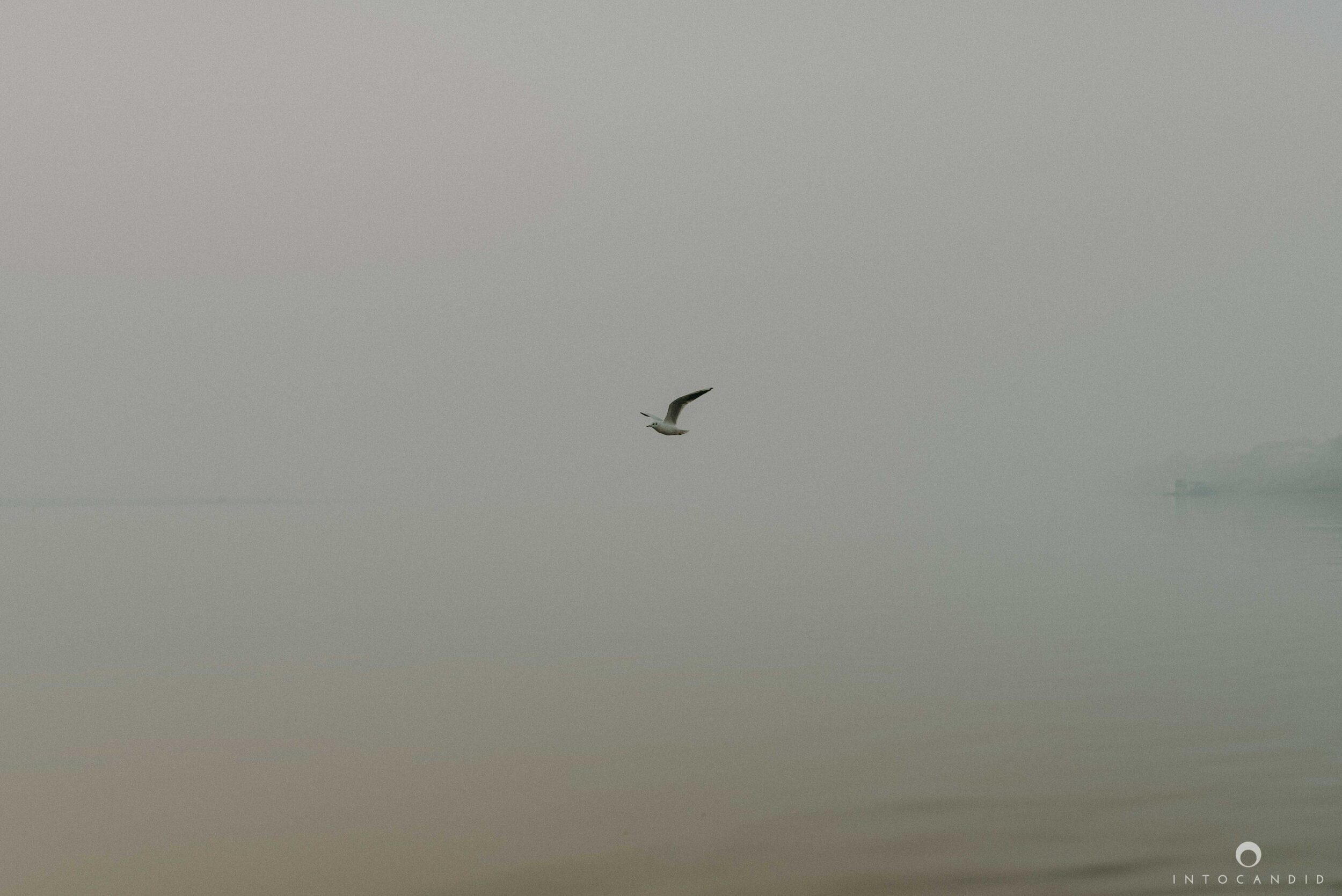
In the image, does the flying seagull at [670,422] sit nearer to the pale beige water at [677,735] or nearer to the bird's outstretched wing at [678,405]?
the bird's outstretched wing at [678,405]

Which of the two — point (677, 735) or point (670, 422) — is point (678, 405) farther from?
point (677, 735)

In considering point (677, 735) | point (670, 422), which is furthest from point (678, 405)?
point (677, 735)

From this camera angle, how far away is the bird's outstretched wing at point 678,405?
68.3 ft

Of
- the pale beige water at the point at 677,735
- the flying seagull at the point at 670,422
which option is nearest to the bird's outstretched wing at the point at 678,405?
the flying seagull at the point at 670,422

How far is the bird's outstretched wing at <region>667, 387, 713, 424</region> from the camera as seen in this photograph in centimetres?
2081

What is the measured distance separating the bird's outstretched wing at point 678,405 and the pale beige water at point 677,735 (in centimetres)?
582

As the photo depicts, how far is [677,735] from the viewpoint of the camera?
59.3ft

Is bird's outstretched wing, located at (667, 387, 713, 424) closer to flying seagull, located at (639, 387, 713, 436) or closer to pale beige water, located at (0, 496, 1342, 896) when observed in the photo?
flying seagull, located at (639, 387, 713, 436)

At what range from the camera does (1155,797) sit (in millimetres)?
14078

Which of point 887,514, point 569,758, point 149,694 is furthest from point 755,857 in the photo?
point 887,514

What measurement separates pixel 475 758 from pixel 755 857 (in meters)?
6.34

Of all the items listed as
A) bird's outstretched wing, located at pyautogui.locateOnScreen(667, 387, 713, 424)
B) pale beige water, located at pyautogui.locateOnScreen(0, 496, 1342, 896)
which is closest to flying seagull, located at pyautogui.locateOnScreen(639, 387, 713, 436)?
bird's outstretched wing, located at pyautogui.locateOnScreen(667, 387, 713, 424)

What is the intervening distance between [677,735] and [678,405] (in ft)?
23.7

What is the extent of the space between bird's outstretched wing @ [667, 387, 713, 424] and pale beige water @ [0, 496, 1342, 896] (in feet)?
19.1
